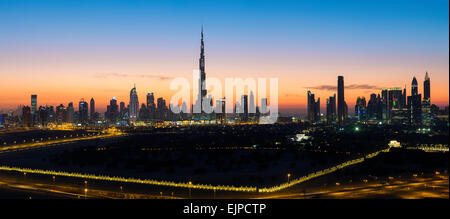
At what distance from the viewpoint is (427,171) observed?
34156 millimetres

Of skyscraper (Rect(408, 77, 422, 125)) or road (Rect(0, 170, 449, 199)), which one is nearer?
road (Rect(0, 170, 449, 199))

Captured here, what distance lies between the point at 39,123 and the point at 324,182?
194596mm

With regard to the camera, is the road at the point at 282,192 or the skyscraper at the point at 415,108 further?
the skyscraper at the point at 415,108

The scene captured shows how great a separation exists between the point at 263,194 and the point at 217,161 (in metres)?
21.3

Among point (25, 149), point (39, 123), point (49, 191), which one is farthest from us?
point (39, 123)

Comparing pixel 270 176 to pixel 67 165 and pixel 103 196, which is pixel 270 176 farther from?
pixel 67 165

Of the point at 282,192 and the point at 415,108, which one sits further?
the point at 415,108

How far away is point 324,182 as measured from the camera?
2969cm
